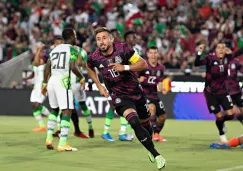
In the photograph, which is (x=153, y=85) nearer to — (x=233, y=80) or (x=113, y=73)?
(x=233, y=80)

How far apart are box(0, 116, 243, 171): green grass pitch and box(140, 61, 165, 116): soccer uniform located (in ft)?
2.91

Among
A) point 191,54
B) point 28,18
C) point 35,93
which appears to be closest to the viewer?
point 35,93

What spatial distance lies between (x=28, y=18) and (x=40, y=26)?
42.1 inches

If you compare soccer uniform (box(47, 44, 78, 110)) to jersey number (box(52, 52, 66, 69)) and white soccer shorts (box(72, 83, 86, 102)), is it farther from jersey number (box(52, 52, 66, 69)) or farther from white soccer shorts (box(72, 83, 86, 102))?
white soccer shorts (box(72, 83, 86, 102))

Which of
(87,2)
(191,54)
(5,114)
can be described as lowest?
(5,114)

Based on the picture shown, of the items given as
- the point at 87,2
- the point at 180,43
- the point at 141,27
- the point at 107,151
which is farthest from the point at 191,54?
the point at 107,151

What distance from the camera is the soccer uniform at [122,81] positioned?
40.3ft

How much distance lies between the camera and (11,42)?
29.3 meters

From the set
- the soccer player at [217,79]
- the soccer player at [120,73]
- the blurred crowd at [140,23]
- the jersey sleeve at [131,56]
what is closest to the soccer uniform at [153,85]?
the soccer player at [217,79]

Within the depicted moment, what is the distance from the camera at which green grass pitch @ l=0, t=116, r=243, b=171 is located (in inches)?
478

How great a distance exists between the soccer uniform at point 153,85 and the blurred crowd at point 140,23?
29.8ft

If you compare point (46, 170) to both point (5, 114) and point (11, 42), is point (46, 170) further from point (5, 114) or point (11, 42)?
point (11, 42)

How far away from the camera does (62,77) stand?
1459cm

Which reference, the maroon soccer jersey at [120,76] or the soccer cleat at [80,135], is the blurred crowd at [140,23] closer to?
the soccer cleat at [80,135]
